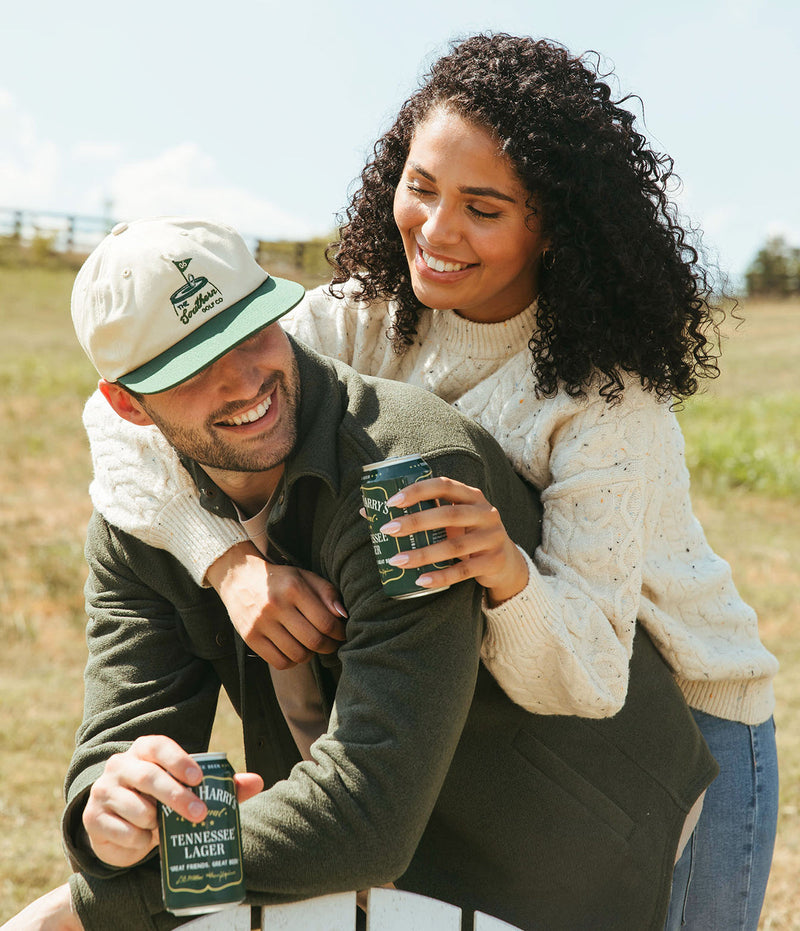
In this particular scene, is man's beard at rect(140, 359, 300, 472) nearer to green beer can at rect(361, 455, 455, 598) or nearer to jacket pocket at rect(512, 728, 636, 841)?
green beer can at rect(361, 455, 455, 598)

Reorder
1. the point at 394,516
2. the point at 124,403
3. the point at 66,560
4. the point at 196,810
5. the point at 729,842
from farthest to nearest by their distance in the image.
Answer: the point at 66,560
the point at 729,842
the point at 124,403
the point at 394,516
the point at 196,810

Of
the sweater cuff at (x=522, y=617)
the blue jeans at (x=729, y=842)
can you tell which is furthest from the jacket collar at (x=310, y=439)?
the blue jeans at (x=729, y=842)

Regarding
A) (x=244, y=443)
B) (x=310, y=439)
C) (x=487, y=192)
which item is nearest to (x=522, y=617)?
(x=310, y=439)

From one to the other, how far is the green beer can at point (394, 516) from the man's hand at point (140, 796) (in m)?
0.42

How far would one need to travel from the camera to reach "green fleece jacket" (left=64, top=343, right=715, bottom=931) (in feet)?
5.69

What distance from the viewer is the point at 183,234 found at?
2.06 m

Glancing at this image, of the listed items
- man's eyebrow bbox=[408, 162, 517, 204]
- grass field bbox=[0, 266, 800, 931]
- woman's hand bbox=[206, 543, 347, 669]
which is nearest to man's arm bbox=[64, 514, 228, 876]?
woman's hand bbox=[206, 543, 347, 669]

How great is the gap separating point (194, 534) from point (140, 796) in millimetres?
593

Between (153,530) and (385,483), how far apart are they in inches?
26.6

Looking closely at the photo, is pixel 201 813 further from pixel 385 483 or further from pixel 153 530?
pixel 153 530

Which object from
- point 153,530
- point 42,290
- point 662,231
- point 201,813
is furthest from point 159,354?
point 42,290

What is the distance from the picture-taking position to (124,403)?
2.22 metres

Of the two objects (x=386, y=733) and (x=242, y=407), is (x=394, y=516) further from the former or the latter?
(x=242, y=407)

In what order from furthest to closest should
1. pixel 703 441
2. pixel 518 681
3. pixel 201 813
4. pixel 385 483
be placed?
pixel 703 441 → pixel 518 681 → pixel 385 483 → pixel 201 813
